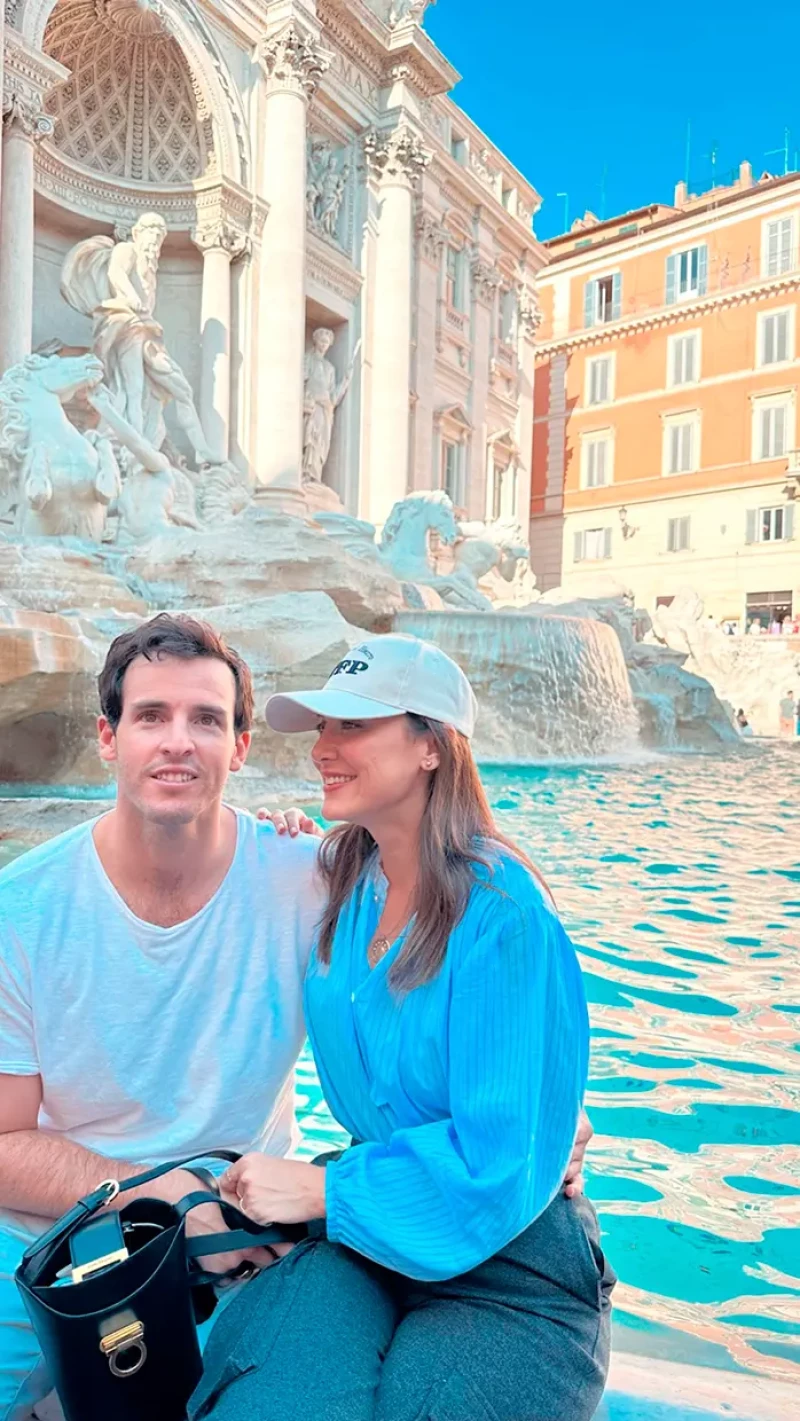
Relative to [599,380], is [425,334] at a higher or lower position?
lower

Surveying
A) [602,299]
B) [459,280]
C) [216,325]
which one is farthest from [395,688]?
[602,299]

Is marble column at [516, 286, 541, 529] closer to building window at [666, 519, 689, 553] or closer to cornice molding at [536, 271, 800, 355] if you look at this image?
cornice molding at [536, 271, 800, 355]

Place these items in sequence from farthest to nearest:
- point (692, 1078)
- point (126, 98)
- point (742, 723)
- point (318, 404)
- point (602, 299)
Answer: point (602, 299), point (318, 404), point (742, 723), point (126, 98), point (692, 1078)

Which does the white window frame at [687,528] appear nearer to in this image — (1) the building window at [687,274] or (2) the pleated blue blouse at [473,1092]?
(1) the building window at [687,274]

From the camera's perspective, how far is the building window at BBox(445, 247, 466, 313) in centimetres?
2261

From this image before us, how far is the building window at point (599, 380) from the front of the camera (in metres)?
28.9

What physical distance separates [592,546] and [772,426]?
→ 5.32 meters

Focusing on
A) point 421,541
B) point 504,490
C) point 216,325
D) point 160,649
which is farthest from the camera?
point 504,490

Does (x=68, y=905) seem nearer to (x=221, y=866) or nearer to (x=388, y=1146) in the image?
(x=221, y=866)

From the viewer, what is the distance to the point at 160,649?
150 centimetres

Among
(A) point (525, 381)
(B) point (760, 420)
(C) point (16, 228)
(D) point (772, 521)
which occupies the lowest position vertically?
(D) point (772, 521)

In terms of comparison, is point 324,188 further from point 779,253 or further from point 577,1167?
point 577,1167

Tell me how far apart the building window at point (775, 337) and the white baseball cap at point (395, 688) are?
26.8 meters

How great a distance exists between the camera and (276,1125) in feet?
5.12
